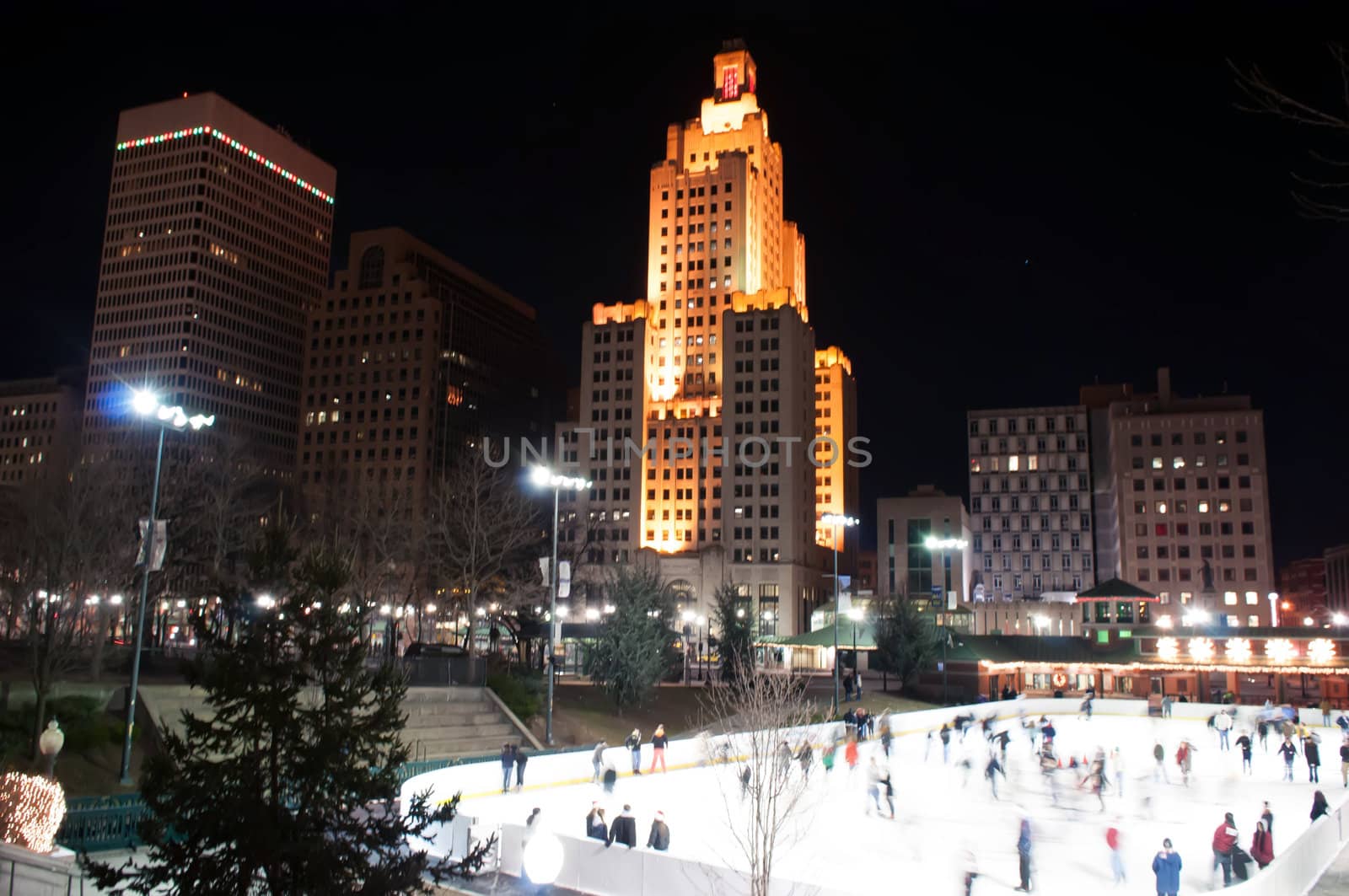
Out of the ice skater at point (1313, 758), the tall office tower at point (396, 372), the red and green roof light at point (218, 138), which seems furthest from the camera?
the red and green roof light at point (218, 138)

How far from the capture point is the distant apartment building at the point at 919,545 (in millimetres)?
123062

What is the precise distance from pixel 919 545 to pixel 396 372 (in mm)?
75110

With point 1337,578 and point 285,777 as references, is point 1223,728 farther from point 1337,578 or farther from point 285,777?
point 1337,578

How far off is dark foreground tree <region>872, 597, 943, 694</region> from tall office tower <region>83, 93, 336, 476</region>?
99163 mm

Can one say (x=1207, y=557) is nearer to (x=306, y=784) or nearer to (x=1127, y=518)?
(x=1127, y=518)

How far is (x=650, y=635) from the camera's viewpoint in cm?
4656

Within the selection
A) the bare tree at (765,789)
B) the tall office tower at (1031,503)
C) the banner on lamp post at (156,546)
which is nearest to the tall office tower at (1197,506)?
the tall office tower at (1031,503)

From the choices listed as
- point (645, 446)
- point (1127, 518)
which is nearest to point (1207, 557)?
point (1127, 518)

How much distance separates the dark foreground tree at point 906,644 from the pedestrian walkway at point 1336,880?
1657 inches

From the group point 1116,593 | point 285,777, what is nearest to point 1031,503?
point 1116,593

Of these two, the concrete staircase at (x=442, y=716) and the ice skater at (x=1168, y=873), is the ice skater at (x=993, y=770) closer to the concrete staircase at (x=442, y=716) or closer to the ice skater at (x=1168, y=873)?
the ice skater at (x=1168, y=873)

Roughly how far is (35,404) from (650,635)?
14962cm

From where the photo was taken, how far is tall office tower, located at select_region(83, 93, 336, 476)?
144000 mm

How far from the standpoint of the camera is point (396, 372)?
147625 millimetres
